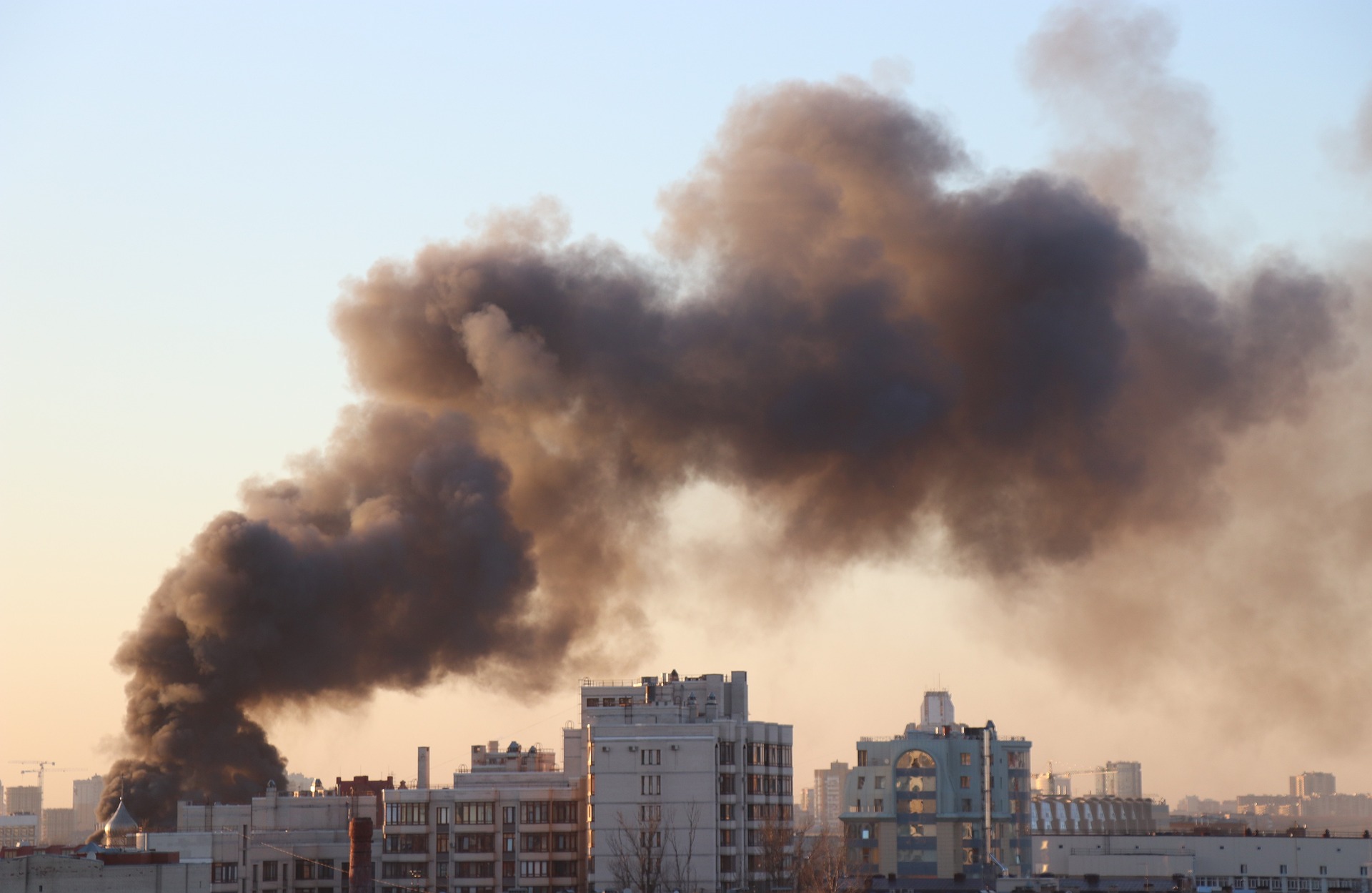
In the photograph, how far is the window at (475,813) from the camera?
82625 mm

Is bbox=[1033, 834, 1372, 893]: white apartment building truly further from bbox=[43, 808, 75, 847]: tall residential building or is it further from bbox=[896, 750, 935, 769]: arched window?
bbox=[43, 808, 75, 847]: tall residential building

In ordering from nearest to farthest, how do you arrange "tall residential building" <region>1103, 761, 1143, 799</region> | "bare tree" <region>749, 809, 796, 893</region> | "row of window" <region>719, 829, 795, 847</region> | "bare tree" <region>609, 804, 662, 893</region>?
"bare tree" <region>609, 804, 662, 893</region>
"bare tree" <region>749, 809, 796, 893</region>
"row of window" <region>719, 829, 795, 847</region>
"tall residential building" <region>1103, 761, 1143, 799</region>

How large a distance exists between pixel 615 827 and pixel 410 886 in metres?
8.98

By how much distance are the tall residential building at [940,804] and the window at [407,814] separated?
33539 mm

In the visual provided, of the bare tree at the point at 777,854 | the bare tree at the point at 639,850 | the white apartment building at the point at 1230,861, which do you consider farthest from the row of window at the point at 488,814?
the white apartment building at the point at 1230,861

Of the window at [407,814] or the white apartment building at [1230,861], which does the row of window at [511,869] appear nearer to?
the window at [407,814]

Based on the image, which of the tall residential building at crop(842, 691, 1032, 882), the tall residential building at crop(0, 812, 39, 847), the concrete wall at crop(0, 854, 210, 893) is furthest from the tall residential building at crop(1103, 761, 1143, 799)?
the concrete wall at crop(0, 854, 210, 893)

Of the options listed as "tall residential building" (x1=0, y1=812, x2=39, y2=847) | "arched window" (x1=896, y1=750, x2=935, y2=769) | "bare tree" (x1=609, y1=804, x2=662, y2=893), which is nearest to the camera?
"bare tree" (x1=609, y1=804, x2=662, y2=893)

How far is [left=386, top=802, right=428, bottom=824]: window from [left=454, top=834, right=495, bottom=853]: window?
1701 mm

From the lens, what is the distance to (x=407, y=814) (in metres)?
83.1

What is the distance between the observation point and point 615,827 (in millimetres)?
79188

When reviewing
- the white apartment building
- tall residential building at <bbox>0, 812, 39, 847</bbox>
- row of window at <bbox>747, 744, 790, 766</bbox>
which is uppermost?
row of window at <bbox>747, 744, 790, 766</bbox>

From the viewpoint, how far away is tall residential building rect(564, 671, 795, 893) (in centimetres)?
7850

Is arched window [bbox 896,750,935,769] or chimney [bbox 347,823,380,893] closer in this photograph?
chimney [bbox 347,823,380,893]
